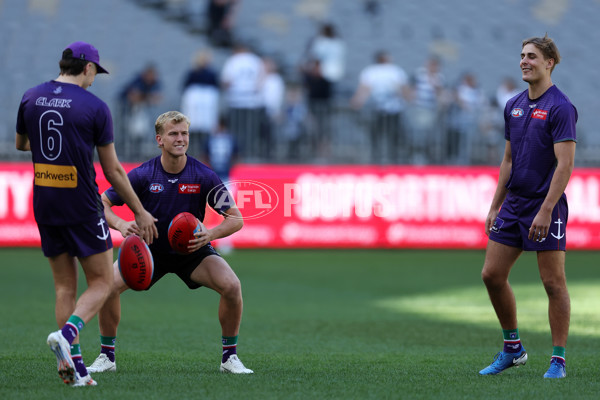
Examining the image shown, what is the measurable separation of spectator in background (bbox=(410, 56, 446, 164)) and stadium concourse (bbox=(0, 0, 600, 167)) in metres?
0.62

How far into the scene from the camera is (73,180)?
606 centimetres

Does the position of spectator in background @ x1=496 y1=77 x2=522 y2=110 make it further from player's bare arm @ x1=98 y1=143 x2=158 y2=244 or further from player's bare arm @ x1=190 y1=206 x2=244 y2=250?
player's bare arm @ x1=98 y1=143 x2=158 y2=244

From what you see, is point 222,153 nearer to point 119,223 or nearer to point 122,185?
point 119,223

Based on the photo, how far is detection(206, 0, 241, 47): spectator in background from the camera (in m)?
22.4

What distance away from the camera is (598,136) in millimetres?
19953

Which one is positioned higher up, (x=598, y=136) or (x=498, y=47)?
(x=498, y=47)

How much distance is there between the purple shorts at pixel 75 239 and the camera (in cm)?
611

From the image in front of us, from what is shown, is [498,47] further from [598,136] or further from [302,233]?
[302,233]

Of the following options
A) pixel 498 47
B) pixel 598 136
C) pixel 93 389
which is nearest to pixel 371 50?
pixel 498 47

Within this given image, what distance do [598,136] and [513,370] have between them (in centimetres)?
1383

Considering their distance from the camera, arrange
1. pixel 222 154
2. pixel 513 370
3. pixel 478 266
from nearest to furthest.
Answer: pixel 513 370 → pixel 478 266 → pixel 222 154

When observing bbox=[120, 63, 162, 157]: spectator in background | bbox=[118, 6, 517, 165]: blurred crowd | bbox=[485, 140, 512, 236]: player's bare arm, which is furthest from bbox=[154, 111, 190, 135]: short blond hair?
bbox=[120, 63, 162, 157]: spectator in background

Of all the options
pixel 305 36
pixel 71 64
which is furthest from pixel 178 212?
pixel 305 36

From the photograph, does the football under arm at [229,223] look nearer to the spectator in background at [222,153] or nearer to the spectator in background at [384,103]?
the spectator in background at [222,153]
